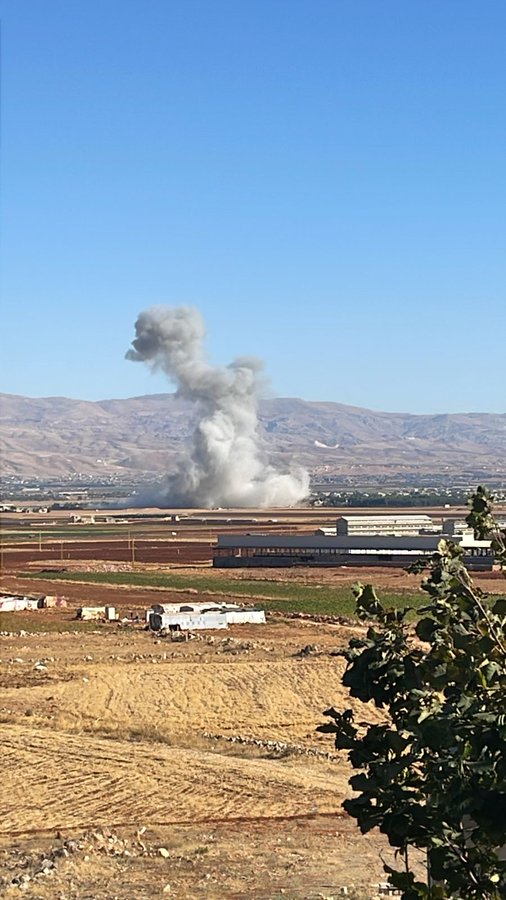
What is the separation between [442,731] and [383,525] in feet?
311

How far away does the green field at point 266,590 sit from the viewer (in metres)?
55.7

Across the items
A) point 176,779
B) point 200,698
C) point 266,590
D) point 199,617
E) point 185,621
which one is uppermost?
point 199,617

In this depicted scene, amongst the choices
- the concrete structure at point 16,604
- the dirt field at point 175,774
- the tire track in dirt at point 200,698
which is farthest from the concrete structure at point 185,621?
the tire track in dirt at point 200,698

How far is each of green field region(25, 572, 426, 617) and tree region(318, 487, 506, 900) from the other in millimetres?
44416

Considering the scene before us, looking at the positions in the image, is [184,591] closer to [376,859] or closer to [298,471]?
[376,859]

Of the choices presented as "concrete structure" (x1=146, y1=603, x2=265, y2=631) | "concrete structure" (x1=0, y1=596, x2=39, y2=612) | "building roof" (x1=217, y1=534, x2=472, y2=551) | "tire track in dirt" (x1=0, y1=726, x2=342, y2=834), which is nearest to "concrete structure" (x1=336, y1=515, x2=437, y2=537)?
"building roof" (x1=217, y1=534, x2=472, y2=551)

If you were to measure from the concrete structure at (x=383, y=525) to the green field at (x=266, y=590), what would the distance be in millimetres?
20284

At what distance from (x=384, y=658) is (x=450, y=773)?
0.93 metres

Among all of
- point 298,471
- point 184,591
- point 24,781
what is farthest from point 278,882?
point 298,471

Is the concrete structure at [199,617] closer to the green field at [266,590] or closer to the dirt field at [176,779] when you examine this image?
the green field at [266,590]

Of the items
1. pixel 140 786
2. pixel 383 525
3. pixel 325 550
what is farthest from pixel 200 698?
pixel 383 525

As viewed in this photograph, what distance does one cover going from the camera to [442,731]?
6.67 m

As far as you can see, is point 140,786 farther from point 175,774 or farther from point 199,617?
point 199,617

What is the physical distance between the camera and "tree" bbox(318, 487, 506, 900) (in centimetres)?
666
